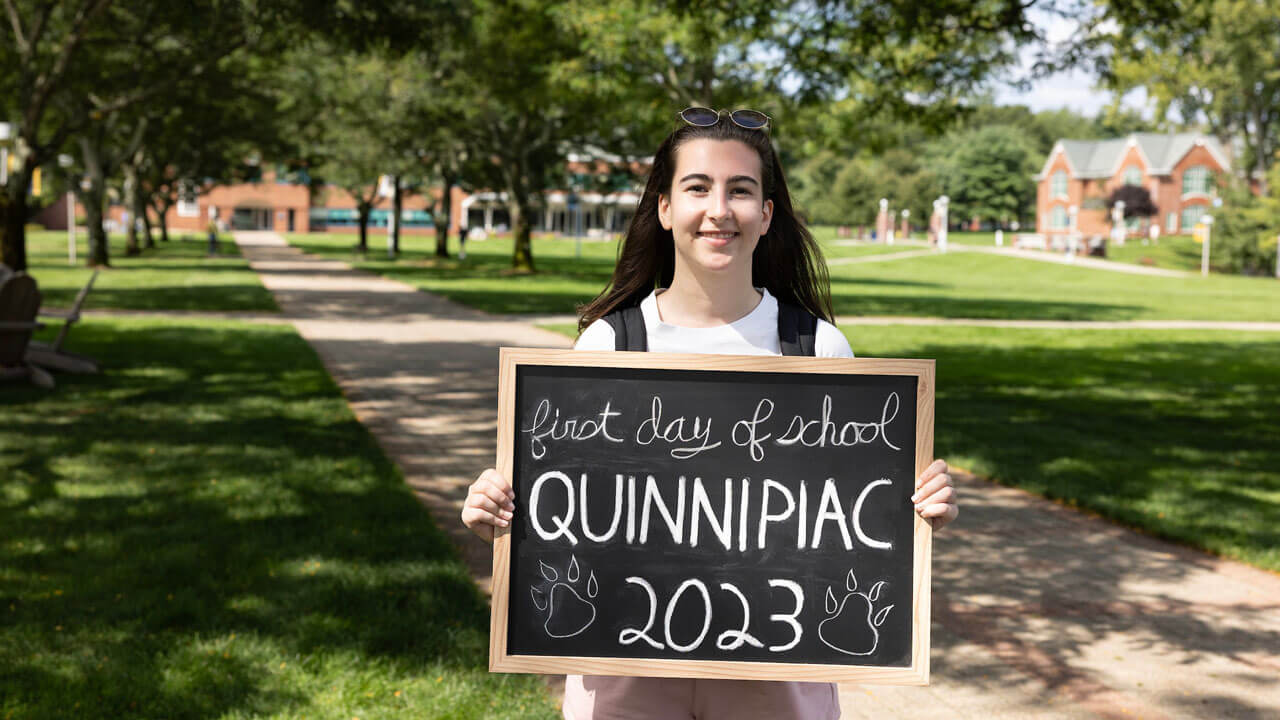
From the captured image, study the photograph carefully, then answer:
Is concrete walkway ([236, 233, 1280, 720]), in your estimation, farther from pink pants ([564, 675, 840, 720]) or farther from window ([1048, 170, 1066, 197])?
window ([1048, 170, 1066, 197])

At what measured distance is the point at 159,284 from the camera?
85.8 feet

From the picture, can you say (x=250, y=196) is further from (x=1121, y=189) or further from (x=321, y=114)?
(x=1121, y=189)

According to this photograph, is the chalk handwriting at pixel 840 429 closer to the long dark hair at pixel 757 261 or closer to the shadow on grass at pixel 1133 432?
the long dark hair at pixel 757 261

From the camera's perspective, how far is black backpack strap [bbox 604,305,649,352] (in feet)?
8.02

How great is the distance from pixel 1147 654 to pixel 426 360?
10249 millimetres

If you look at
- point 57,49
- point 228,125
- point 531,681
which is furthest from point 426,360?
point 228,125

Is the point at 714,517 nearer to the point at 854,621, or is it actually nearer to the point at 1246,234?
the point at 854,621

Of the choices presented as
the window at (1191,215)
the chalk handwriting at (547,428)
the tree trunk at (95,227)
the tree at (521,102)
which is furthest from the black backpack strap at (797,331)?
the window at (1191,215)

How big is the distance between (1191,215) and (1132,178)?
5348mm

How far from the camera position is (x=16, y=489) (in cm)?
659

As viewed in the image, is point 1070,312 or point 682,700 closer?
point 682,700

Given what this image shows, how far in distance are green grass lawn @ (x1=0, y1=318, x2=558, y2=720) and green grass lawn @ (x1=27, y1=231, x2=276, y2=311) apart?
12123mm

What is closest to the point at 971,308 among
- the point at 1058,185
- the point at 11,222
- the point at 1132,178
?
the point at 11,222

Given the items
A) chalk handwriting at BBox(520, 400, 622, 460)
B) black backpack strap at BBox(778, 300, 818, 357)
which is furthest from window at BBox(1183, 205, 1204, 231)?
chalk handwriting at BBox(520, 400, 622, 460)
